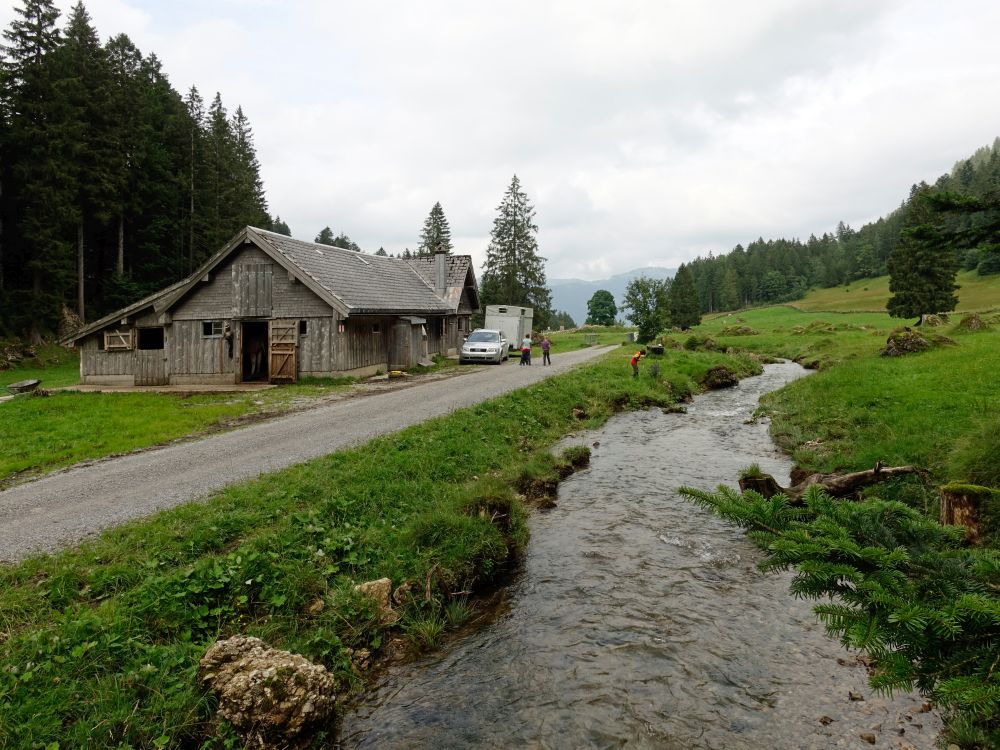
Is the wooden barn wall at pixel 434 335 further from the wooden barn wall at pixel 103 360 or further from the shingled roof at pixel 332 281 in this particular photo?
the wooden barn wall at pixel 103 360

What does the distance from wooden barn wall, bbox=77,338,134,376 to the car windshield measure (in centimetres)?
1783

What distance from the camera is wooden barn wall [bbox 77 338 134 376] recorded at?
24.6 metres

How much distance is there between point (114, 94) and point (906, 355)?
52987 millimetres

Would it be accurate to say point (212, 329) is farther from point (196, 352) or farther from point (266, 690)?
point (266, 690)

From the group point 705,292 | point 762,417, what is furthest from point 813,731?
point 705,292

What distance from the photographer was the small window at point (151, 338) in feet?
82.4

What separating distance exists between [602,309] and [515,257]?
217 ft

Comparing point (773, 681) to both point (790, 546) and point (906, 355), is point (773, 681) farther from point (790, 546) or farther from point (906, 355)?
point (906, 355)

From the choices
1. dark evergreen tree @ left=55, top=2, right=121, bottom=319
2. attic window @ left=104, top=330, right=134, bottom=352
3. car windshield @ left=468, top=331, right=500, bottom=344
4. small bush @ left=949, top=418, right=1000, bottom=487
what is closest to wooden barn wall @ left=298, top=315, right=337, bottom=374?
attic window @ left=104, top=330, right=134, bottom=352

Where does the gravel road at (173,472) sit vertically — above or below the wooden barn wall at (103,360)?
below

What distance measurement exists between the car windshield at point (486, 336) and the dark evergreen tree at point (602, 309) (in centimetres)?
9330

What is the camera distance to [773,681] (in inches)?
203

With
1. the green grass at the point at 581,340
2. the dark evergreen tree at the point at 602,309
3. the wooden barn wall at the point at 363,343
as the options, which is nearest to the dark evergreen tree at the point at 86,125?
the wooden barn wall at the point at 363,343

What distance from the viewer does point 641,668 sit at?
17.7 ft
